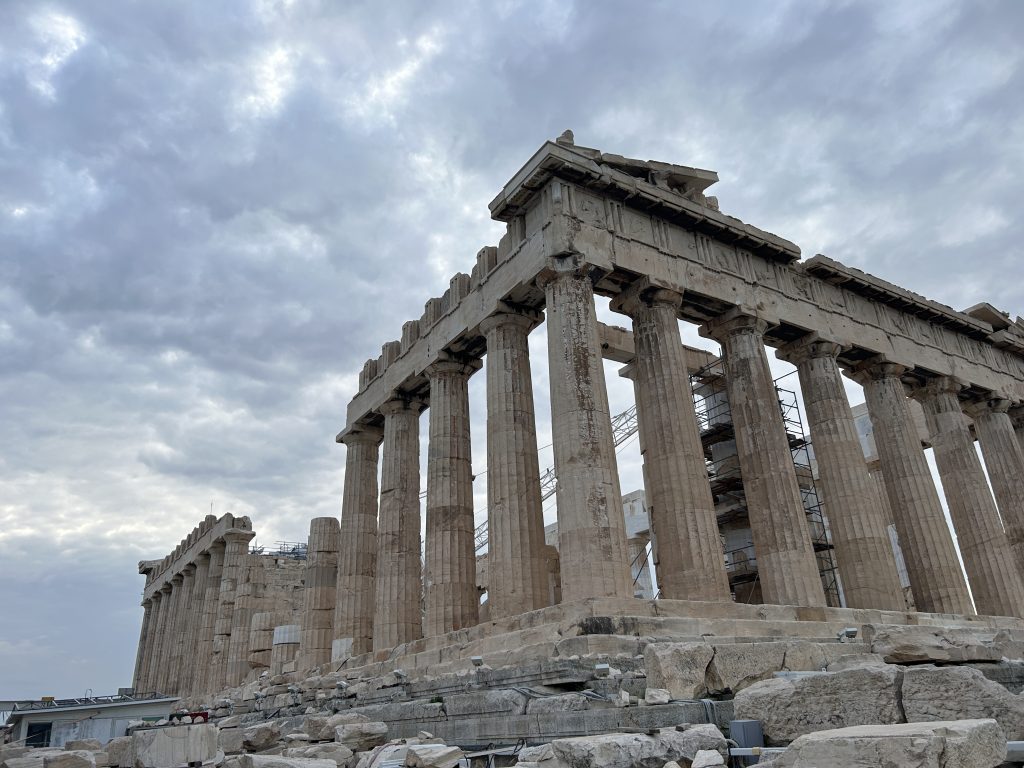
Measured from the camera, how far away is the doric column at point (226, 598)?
37938mm

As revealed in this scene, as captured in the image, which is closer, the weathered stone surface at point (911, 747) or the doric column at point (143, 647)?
the weathered stone surface at point (911, 747)

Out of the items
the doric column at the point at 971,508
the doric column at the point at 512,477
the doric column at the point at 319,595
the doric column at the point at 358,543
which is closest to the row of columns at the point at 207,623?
the doric column at the point at 319,595

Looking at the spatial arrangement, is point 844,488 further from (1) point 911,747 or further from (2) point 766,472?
(1) point 911,747

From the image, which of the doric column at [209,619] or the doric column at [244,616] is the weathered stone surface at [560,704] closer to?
the doric column at [244,616]

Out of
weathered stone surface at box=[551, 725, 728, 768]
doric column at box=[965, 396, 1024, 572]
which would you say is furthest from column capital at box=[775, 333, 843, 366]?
weathered stone surface at box=[551, 725, 728, 768]

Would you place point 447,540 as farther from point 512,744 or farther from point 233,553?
point 233,553

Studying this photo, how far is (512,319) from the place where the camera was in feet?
66.5

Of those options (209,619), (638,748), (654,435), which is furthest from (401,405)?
(209,619)

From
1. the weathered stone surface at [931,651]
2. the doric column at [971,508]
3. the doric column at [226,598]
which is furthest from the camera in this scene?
the doric column at [226,598]

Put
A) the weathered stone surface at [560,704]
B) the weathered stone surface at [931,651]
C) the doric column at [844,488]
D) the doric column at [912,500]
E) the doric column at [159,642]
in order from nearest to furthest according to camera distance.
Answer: the weathered stone surface at [560,704]
the weathered stone surface at [931,651]
the doric column at [844,488]
the doric column at [912,500]
the doric column at [159,642]

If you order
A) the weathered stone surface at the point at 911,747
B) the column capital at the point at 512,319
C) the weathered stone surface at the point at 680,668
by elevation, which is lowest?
the weathered stone surface at the point at 911,747

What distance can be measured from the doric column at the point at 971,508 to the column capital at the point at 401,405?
1733cm

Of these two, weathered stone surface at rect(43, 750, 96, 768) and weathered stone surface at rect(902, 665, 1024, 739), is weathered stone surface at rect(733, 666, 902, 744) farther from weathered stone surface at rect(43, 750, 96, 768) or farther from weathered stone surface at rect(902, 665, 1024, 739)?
weathered stone surface at rect(43, 750, 96, 768)

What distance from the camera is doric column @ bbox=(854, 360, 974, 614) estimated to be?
21.5 meters
